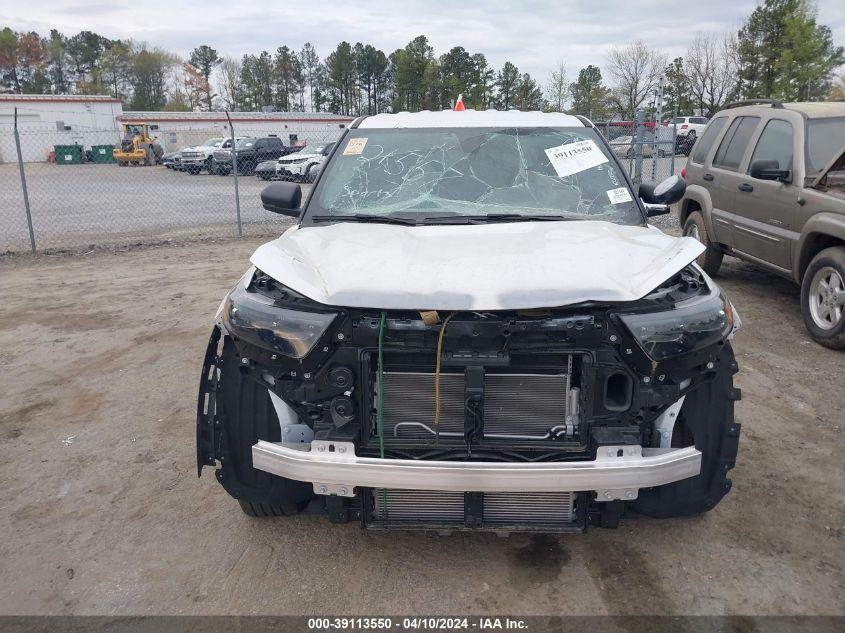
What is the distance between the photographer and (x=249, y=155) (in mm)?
29016

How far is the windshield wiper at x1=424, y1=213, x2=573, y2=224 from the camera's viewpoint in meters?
3.51

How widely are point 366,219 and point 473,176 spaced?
0.73 m

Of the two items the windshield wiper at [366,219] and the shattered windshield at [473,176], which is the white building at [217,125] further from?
the windshield wiper at [366,219]

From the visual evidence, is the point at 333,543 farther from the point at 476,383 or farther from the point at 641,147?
the point at 641,147

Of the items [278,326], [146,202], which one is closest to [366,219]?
[278,326]

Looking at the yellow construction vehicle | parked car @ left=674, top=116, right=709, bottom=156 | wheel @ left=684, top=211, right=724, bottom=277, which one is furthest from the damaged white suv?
the yellow construction vehicle

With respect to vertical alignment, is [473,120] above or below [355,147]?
above

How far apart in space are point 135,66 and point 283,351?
94165 mm

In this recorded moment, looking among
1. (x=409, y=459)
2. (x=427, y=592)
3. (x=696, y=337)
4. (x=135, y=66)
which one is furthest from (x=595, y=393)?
(x=135, y=66)

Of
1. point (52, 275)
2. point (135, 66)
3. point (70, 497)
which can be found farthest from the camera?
point (135, 66)

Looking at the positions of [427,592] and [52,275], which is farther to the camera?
[52,275]

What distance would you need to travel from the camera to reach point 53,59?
88.5 m

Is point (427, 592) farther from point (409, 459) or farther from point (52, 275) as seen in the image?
point (52, 275)

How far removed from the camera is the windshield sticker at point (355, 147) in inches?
163
